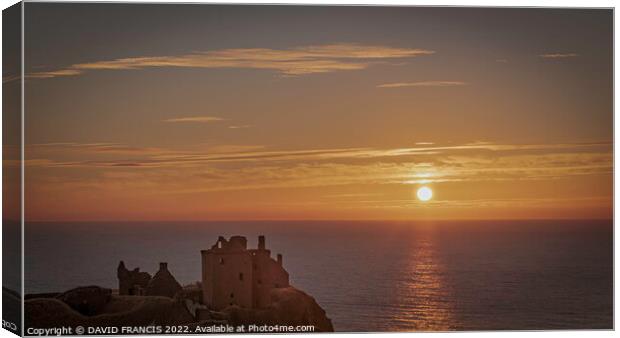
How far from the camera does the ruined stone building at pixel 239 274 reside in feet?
51.8

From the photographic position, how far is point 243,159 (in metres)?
15.8

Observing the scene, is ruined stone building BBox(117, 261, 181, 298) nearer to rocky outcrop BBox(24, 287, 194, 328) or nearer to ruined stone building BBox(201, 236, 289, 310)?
rocky outcrop BBox(24, 287, 194, 328)

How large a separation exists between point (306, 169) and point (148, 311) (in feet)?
6.13

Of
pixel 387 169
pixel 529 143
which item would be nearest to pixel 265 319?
pixel 387 169

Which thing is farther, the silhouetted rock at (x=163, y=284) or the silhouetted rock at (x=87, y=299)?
the silhouetted rock at (x=163, y=284)

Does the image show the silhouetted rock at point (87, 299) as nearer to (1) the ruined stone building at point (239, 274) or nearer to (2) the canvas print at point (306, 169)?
(2) the canvas print at point (306, 169)

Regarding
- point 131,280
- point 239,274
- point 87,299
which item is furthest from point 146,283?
point 239,274

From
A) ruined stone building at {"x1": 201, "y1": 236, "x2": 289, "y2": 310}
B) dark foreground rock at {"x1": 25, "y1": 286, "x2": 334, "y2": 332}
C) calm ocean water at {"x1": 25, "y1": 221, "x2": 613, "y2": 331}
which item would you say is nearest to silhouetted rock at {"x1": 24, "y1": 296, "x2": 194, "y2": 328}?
dark foreground rock at {"x1": 25, "y1": 286, "x2": 334, "y2": 332}

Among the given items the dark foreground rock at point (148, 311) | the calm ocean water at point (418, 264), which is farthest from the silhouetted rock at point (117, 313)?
the calm ocean water at point (418, 264)

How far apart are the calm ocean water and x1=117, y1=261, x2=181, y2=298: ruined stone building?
0.20ft

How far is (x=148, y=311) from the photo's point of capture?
51.3 ft

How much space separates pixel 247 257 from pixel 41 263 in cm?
182

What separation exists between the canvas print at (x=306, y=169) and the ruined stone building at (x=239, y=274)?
17mm

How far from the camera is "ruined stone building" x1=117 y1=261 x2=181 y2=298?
51.3 ft
